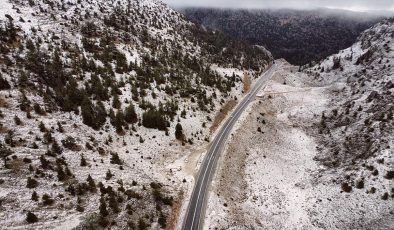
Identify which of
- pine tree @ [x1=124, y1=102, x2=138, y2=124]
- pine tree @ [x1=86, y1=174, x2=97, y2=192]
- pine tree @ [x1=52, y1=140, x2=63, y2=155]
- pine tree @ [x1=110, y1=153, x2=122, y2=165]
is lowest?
pine tree @ [x1=86, y1=174, x2=97, y2=192]

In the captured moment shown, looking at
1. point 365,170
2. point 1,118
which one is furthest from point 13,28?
point 365,170

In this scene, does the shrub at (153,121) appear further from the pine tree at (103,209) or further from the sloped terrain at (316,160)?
the pine tree at (103,209)

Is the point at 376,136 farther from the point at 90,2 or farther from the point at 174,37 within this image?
the point at 90,2

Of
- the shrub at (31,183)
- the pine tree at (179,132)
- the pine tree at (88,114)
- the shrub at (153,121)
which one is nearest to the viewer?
the shrub at (31,183)

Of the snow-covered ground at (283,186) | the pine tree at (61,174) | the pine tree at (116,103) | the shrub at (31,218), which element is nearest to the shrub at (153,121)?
the pine tree at (116,103)

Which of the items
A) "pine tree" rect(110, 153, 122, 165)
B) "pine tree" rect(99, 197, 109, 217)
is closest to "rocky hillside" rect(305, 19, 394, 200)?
"pine tree" rect(110, 153, 122, 165)

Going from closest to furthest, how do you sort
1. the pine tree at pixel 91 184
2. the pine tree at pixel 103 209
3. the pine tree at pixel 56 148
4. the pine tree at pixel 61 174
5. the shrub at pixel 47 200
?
the shrub at pixel 47 200 < the pine tree at pixel 103 209 < the pine tree at pixel 61 174 < the pine tree at pixel 91 184 < the pine tree at pixel 56 148

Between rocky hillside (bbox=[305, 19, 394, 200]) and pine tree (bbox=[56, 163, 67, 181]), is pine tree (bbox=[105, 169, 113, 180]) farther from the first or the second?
rocky hillside (bbox=[305, 19, 394, 200])
